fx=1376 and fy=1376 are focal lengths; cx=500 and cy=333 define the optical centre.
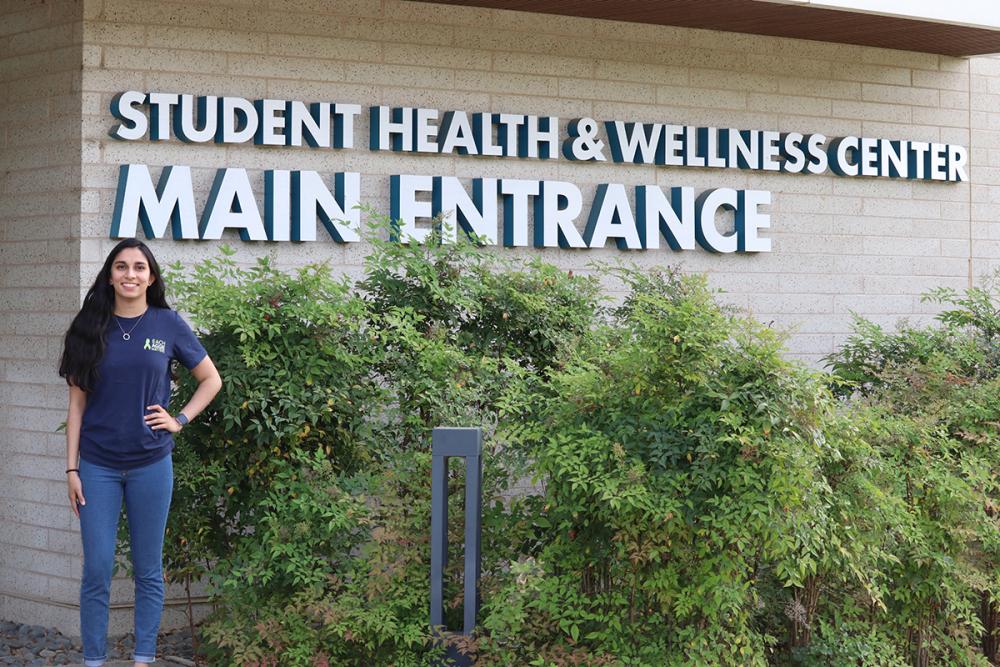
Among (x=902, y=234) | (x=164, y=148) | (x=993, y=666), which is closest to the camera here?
(x=993, y=666)

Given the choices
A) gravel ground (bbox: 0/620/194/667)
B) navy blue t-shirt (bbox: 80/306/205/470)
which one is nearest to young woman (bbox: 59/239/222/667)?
navy blue t-shirt (bbox: 80/306/205/470)

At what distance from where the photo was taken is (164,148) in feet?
25.9

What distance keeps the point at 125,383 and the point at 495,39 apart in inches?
157

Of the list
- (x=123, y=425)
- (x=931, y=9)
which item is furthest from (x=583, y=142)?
(x=123, y=425)

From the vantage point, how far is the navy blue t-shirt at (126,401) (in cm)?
584

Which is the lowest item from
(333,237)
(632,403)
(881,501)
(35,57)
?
(881,501)

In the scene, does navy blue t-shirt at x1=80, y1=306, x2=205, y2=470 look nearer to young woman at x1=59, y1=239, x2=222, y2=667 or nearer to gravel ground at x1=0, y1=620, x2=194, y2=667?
young woman at x1=59, y1=239, x2=222, y2=667

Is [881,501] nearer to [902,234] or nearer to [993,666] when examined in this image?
[993,666]

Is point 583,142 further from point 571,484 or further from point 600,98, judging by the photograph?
point 571,484

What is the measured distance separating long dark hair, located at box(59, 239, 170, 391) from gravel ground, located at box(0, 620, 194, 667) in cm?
200

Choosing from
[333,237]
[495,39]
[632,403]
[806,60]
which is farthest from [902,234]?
[632,403]

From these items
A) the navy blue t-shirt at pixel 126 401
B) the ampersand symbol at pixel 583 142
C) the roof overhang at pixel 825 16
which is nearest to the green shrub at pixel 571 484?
the navy blue t-shirt at pixel 126 401

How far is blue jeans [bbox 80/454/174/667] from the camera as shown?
5855 millimetres

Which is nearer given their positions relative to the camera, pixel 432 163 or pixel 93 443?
pixel 93 443
